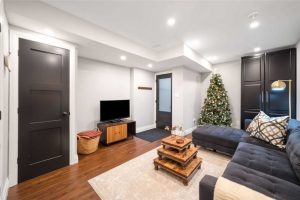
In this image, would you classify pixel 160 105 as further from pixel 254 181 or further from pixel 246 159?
pixel 254 181

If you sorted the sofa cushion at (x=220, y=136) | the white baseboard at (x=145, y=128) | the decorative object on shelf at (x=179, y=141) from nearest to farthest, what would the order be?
the decorative object on shelf at (x=179, y=141), the sofa cushion at (x=220, y=136), the white baseboard at (x=145, y=128)

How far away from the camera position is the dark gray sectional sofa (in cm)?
114

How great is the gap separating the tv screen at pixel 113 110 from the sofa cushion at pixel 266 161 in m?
3.04

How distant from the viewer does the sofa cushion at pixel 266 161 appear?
148 cm

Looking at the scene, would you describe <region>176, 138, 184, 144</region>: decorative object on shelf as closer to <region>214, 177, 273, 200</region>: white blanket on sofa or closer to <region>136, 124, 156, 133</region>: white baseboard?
<region>214, 177, 273, 200</region>: white blanket on sofa

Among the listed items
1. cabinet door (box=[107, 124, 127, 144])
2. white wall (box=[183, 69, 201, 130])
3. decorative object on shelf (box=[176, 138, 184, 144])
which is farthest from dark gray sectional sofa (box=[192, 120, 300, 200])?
cabinet door (box=[107, 124, 127, 144])

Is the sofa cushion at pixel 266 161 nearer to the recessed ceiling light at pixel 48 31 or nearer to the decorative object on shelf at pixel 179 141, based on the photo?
the decorative object on shelf at pixel 179 141

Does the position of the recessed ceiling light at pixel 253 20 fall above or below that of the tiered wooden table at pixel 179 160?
above

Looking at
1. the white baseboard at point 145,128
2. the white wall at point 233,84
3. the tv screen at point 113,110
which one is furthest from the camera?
the white baseboard at point 145,128

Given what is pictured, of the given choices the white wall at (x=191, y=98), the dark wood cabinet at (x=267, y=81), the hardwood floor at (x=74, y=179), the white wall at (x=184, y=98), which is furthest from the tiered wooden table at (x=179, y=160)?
the dark wood cabinet at (x=267, y=81)

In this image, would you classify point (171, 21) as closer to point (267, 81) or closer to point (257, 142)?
point (257, 142)

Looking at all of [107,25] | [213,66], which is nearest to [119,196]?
[107,25]

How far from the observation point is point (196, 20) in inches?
90.9

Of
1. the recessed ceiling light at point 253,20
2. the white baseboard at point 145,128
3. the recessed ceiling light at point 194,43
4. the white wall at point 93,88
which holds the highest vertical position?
the recessed ceiling light at point 194,43
